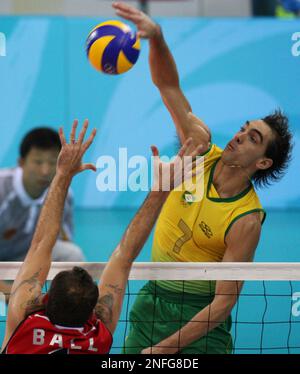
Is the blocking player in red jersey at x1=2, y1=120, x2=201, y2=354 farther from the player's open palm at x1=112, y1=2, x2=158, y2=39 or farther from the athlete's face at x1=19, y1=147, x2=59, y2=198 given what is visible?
the athlete's face at x1=19, y1=147, x2=59, y2=198

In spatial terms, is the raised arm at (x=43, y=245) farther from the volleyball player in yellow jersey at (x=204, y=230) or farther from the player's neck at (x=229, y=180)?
the player's neck at (x=229, y=180)

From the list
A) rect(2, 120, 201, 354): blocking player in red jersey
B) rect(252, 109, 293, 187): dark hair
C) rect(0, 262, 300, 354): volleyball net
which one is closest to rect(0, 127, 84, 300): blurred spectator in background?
rect(0, 262, 300, 354): volleyball net

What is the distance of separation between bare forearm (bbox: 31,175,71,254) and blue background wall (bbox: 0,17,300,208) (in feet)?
18.5

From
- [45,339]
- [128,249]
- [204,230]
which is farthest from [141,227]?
[45,339]

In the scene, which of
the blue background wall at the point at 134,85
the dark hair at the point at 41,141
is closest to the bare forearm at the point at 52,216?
the dark hair at the point at 41,141

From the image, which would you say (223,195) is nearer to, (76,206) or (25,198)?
(25,198)

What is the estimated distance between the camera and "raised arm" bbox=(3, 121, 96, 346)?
3.70 metres

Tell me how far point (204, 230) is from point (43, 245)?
0.90 m

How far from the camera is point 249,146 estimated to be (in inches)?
173

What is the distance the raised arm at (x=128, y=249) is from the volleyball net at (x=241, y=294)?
230 mm

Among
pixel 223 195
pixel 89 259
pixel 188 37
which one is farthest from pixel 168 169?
pixel 188 37

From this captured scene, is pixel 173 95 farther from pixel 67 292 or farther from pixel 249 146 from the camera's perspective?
pixel 67 292
